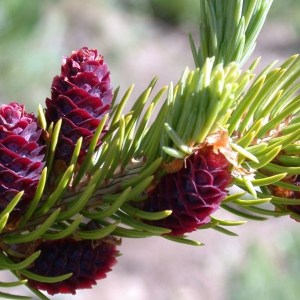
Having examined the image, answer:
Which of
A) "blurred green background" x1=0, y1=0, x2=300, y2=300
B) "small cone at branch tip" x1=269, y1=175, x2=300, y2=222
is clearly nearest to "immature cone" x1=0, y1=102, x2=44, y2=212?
"small cone at branch tip" x1=269, y1=175, x2=300, y2=222

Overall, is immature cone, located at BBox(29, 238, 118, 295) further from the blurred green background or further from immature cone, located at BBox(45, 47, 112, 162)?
the blurred green background

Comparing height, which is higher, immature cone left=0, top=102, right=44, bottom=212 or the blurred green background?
the blurred green background

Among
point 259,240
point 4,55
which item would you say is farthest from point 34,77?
point 259,240

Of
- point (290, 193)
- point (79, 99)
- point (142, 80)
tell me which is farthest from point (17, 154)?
point (142, 80)

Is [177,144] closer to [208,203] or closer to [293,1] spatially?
[208,203]

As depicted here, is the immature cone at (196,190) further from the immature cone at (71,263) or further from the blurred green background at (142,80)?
the blurred green background at (142,80)

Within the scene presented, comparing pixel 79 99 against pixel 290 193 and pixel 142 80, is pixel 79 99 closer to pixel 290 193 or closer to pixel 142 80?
pixel 290 193
